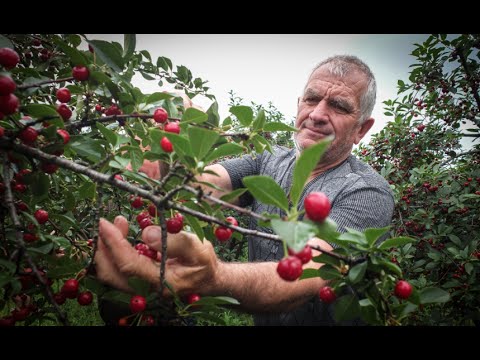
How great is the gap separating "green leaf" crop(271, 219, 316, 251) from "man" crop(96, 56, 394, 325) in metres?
0.45

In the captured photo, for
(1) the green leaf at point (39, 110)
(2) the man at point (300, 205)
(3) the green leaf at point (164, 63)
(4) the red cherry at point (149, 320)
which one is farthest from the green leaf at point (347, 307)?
(3) the green leaf at point (164, 63)

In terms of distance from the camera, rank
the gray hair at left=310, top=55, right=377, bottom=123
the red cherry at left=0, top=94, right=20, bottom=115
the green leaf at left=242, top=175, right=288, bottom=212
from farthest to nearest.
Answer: the gray hair at left=310, top=55, right=377, bottom=123 < the red cherry at left=0, top=94, right=20, bottom=115 < the green leaf at left=242, top=175, right=288, bottom=212

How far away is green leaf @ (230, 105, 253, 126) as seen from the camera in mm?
1050

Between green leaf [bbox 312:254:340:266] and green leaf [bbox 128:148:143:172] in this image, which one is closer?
green leaf [bbox 312:254:340:266]

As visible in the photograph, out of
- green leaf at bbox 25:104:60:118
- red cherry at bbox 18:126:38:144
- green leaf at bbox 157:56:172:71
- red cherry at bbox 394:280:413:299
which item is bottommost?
red cherry at bbox 394:280:413:299

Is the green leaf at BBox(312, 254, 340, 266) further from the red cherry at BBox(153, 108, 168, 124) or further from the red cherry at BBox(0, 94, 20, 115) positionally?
the red cherry at BBox(0, 94, 20, 115)

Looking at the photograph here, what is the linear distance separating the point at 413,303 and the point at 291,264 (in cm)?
51

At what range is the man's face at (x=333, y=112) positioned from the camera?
2539 millimetres

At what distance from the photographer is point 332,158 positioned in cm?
258

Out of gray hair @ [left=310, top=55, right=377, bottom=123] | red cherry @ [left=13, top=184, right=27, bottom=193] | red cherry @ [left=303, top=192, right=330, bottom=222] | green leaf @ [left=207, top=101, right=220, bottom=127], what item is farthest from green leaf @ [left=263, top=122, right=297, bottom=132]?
gray hair @ [left=310, top=55, right=377, bottom=123]

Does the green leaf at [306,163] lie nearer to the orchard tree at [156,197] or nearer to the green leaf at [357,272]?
the orchard tree at [156,197]

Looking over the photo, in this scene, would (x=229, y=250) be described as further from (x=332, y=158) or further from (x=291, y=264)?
(x=291, y=264)

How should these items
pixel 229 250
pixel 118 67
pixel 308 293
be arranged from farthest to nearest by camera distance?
pixel 229 250 < pixel 308 293 < pixel 118 67
